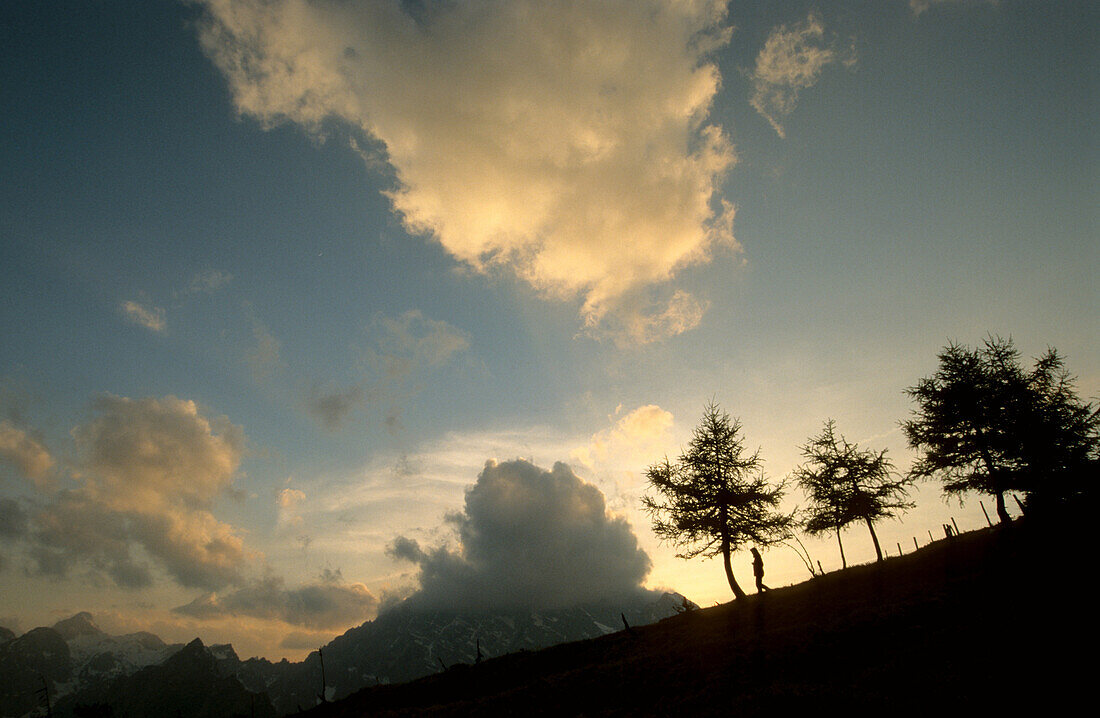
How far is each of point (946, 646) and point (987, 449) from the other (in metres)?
21.3

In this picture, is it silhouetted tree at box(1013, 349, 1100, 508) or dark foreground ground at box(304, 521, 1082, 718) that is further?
silhouetted tree at box(1013, 349, 1100, 508)

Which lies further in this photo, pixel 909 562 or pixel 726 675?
pixel 909 562

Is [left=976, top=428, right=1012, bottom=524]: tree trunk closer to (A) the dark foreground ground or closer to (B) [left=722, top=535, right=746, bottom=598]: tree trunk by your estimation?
(A) the dark foreground ground

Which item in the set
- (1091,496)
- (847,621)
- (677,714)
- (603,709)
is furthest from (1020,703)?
(1091,496)

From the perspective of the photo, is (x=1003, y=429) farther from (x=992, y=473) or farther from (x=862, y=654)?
(x=862, y=654)

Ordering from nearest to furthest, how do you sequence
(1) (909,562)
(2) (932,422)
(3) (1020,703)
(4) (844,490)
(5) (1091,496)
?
(3) (1020,703) < (5) (1091,496) < (1) (909,562) < (2) (932,422) < (4) (844,490)

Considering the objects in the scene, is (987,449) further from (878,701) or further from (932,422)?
(878,701)

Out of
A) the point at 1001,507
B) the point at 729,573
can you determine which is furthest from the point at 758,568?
the point at 1001,507

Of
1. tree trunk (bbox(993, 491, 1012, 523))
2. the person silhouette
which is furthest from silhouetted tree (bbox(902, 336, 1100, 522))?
the person silhouette

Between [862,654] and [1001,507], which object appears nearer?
[862,654]

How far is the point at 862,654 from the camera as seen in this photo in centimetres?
1580

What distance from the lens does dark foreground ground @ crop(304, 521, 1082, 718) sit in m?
11.5

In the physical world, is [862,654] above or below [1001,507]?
below

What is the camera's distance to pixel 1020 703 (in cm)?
1018
